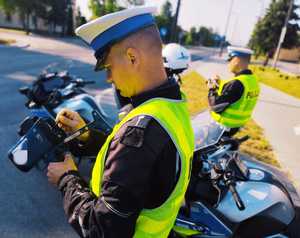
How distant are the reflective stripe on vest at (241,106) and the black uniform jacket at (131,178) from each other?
2998 millimetres

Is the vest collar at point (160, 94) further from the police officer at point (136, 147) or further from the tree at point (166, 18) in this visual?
the tree at point (166, 18)

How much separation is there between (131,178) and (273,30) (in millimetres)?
45929

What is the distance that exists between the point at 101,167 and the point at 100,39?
528 mm

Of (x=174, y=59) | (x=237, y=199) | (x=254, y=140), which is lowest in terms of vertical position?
(x=254, y=140)

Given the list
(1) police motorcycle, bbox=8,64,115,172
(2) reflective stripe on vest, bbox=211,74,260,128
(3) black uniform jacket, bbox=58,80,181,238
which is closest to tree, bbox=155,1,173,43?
(1) police motorcycle, bbox=8,64,115,172

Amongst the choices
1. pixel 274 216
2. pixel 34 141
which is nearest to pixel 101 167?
pixel 34 141

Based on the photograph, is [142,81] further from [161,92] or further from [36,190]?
[36,190]

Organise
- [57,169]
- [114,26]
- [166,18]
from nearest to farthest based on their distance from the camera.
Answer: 1. [114,26]
2. [57,169]
3. [166,18]

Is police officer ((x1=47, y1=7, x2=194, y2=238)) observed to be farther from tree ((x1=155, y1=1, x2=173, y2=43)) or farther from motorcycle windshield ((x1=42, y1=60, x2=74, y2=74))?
tree ((x1=155, y1=1, x2=173, y2=43))

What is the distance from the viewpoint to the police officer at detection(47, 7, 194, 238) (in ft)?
3.98

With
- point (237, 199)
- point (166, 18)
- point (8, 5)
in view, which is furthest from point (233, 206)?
point (166, 18)

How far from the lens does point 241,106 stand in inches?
164

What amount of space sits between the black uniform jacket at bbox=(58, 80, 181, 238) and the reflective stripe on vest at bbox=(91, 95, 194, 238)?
0.10 feet

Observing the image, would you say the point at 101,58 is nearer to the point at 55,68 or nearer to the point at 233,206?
the point at 233,206
